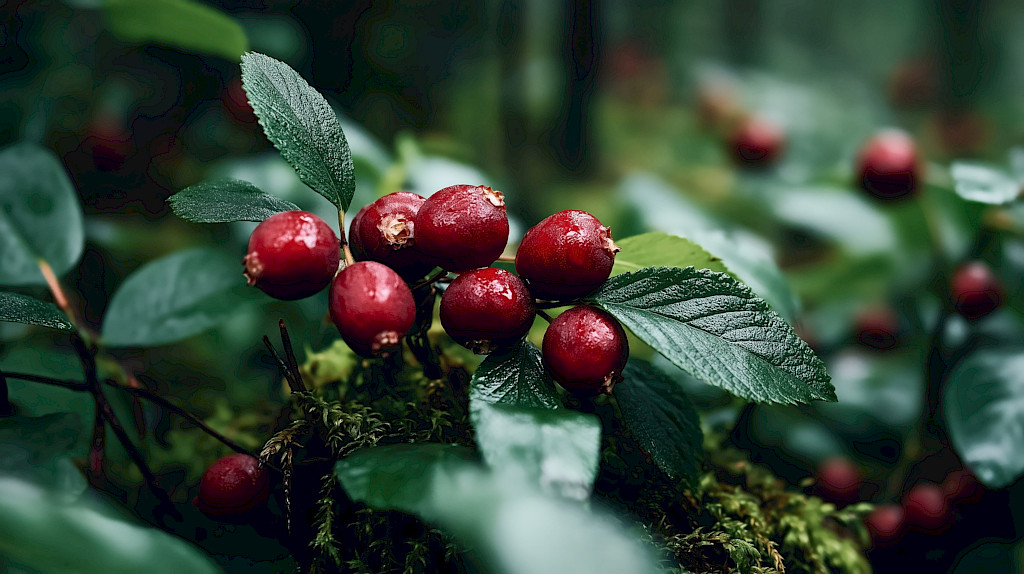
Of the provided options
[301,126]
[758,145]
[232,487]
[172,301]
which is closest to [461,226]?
[301,126]

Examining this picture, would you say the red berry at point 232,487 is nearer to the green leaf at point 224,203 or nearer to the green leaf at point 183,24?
the green leaf at point 224,203

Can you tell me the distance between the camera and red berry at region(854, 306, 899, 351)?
43.9 inches

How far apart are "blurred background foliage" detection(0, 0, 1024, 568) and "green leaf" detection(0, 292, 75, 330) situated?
0.09m

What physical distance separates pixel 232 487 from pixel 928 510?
0.78m

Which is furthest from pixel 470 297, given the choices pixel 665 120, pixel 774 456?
pixel 665 120

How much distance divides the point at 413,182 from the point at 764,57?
4.27m

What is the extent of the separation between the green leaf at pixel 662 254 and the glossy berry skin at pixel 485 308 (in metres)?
0.13

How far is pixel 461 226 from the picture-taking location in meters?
0.41

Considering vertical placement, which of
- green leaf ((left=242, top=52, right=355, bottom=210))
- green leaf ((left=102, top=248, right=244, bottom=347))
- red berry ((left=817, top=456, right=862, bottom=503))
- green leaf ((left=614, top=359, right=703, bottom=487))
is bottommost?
red berry ((left=817, top=456, right=862, bottom=503))

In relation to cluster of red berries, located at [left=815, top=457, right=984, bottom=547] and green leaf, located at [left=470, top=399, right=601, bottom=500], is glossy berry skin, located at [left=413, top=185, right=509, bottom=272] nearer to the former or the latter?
green leaf, located at [left=470, top=399, right=601, bottom=500]

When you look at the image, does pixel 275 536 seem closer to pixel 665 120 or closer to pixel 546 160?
pixel 546 160

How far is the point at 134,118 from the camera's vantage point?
143 cm

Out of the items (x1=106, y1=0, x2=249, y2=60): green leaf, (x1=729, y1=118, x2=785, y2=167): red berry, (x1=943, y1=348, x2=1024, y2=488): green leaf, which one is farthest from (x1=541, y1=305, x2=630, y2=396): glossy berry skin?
(x1=729, y1=118, x2=785, y2=167): red berry

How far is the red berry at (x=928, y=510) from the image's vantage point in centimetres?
75
